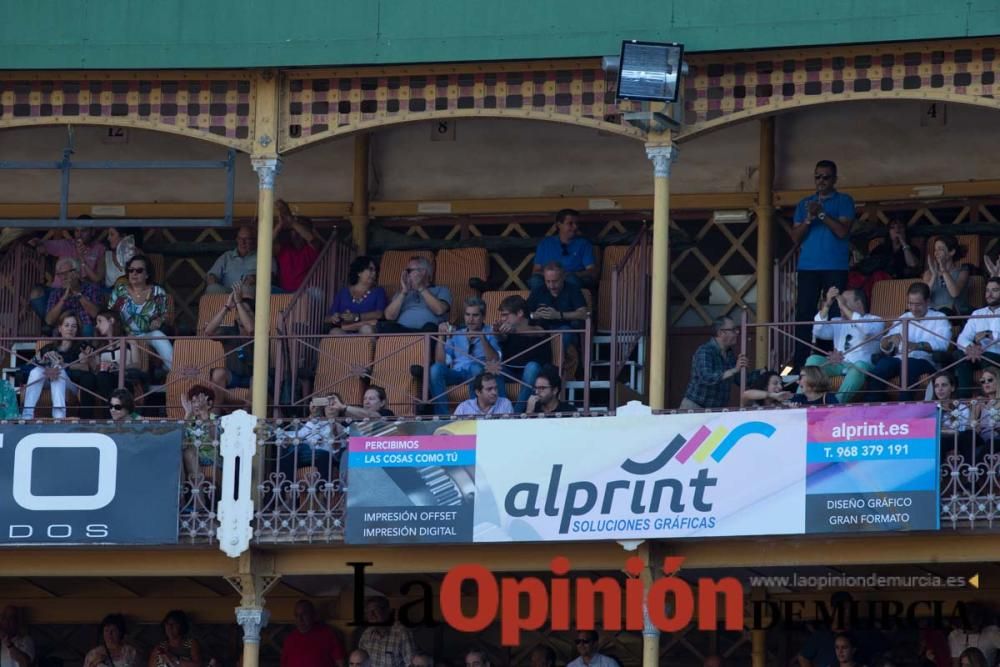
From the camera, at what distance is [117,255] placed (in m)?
24.4

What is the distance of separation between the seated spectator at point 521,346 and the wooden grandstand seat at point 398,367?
817mm

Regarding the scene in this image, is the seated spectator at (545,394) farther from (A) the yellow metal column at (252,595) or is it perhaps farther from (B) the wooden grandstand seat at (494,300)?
(A) the yellow metal column at (252,595)

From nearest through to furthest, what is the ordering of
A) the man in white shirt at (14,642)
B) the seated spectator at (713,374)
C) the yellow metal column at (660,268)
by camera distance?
1. the yellow metal column at (660,268)
2. the seated spectator at (713,374)
3. the man in white shirt at (14,642)

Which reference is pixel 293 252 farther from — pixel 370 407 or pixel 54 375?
pixel 370 407

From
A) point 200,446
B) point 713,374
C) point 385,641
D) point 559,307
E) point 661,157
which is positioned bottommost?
point 385,641

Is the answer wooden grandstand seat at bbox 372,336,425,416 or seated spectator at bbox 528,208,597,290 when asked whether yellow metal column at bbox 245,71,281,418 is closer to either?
wooden grandstand seat at bbox 372,336,425,416

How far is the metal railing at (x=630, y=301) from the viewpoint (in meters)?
22.6

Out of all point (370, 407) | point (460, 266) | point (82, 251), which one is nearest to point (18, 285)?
point (82, 251)

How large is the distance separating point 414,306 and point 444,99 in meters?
2.28

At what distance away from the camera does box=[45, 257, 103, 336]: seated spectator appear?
23.6 m

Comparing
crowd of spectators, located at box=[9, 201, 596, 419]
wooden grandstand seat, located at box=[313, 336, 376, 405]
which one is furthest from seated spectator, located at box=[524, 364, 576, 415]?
wooden grandstand seat, located at box=[313, 336, 376, 405]

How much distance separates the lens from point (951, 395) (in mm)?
20344

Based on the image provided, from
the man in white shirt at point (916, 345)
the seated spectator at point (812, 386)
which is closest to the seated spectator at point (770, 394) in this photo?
the seated spectator at point (812, 386)

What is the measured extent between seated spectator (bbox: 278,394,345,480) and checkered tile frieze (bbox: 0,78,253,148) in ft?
8.83
